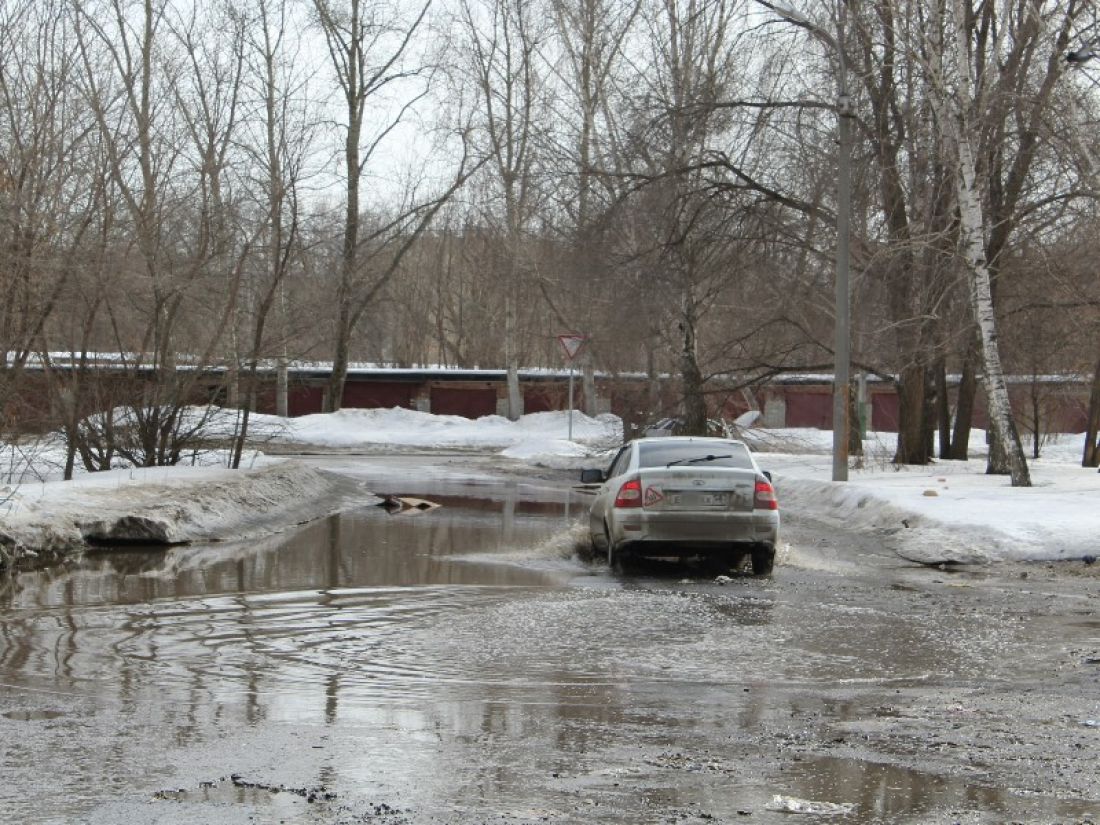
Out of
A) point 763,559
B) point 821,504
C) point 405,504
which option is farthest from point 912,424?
point 763,559

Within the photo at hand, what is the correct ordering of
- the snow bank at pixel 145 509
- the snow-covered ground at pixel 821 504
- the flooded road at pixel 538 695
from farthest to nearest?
the snow-covered ground at pixel 821 504 → the snow bank at pixel 145 509 → the flooded road at pixel 538 695

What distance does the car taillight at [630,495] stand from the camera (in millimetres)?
13547

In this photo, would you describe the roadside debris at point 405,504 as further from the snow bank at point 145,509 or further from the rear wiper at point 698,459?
the rear wiper at point 698,459

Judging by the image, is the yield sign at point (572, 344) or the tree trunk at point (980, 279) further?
the yield sign at point (572, 344)

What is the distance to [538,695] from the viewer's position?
7523mm

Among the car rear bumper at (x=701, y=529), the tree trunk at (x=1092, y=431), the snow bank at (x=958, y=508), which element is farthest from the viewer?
the tree trunk at (x=1092, y=431)

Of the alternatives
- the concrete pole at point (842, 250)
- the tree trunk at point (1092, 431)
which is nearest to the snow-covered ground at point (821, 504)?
the concrete pole at point (842, 250)

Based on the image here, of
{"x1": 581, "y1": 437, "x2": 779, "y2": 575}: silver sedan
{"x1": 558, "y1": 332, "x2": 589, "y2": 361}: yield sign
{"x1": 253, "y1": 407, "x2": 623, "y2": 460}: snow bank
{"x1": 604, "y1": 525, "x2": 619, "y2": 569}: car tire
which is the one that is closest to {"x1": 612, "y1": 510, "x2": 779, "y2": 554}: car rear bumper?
{"x1": 581, "y1": 437, "x2": 779, "y2": 575}: silver sedan

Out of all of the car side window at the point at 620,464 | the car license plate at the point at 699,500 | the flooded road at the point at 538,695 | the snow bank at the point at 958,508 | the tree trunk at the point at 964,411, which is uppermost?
the tree trunk at the point at 964,411

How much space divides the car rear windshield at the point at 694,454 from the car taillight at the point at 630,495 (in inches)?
17.8

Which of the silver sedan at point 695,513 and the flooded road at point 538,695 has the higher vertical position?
the silver sedan at point 695,513

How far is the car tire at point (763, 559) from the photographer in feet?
44.4

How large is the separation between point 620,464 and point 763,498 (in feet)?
7.19

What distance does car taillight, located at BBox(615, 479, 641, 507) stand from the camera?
1355 centimetres
